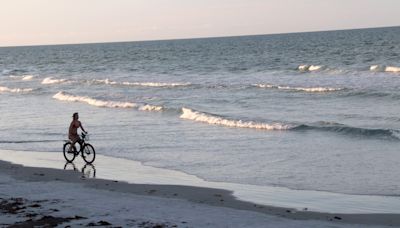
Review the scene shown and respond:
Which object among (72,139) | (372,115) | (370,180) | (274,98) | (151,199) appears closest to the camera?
(151,199)

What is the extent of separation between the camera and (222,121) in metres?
26.4

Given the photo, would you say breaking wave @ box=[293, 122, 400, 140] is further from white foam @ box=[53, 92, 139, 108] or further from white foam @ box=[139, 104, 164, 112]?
white foam @ box=[53, 92, 139, 108]

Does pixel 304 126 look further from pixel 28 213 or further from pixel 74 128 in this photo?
pixel 28 213

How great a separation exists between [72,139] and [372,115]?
1303 cm

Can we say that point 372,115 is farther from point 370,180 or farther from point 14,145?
point 14,145

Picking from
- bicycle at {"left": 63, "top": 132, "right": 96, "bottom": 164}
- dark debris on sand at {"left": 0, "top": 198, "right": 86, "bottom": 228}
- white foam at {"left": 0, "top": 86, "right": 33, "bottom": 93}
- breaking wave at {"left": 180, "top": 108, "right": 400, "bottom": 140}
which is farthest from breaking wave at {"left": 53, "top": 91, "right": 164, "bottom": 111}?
dark debris on sand at {"left": 0, "top": 198, "right": 86, "bottom": 228}

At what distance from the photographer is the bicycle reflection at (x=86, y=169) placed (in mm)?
16328

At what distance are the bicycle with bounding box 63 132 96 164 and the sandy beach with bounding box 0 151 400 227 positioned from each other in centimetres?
222

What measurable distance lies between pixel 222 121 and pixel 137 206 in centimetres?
1457

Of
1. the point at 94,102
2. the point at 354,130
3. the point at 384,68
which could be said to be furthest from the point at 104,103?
the point at 384,68

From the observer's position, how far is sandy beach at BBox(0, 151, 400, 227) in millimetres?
10695

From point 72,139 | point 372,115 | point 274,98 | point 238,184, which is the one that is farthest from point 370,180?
point 274,98

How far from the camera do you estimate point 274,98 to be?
3412 centimetres

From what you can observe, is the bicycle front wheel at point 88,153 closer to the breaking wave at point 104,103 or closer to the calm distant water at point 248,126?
the calm distant water at point 248,126
